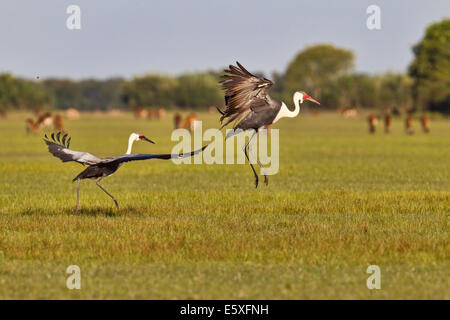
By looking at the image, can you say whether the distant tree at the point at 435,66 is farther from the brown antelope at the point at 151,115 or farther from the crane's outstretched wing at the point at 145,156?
the crane's outstretched wing at the point at 145,156

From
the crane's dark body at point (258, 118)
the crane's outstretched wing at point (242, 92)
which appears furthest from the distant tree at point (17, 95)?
the crane's outstretched wing at point (242, 92)

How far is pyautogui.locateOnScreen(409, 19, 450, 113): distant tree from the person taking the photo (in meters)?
105

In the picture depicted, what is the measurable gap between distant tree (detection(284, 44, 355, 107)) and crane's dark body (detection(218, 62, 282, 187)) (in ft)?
460

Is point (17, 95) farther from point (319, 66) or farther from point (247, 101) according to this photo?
point (247, 101)

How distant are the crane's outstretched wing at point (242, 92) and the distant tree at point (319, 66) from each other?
14058 centimetres

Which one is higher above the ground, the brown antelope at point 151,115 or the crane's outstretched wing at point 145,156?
the brown antelope at point 151,115

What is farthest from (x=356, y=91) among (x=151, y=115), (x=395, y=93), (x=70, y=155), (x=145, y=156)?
(x=145, y=156)

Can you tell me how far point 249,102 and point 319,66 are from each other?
5741 inches

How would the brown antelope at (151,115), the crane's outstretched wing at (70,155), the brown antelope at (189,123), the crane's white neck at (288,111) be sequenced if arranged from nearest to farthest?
the crane's outstretched wing at (70,155), the crane's white neck at (288,111), the brown antelope at (189,123), the brown antelope at (151,115)

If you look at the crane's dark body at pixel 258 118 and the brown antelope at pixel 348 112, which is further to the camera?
the brown antelope at pixel 348 112

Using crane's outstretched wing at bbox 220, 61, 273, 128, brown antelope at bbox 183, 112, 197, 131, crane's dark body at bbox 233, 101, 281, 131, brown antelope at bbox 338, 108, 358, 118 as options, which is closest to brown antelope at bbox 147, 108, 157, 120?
brown antelope at bbox 338, 108, 358, 118

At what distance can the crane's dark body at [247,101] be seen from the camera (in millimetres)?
13930
